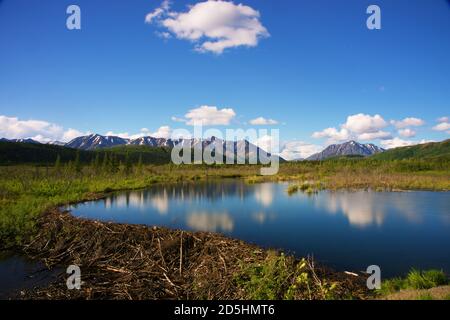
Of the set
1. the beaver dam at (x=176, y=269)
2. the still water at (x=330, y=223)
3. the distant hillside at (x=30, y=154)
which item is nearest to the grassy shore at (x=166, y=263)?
the beaver dam at (x=176, y=269)

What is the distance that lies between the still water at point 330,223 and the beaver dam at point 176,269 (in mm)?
4339

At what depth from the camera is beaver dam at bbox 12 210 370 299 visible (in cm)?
1009

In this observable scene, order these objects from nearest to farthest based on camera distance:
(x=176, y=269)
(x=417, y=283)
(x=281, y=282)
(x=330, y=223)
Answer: (x=281, y=282), (x=417, y=283), (x=176, y=269), (x=330, y=223)

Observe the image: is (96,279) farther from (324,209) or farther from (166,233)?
(324,209)

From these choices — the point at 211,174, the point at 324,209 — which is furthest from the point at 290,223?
the point at 211,174

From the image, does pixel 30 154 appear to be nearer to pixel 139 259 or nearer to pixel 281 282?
pixel 139 259

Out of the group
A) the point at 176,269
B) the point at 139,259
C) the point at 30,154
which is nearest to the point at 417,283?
the point at 176,269

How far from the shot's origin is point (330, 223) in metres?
24.6

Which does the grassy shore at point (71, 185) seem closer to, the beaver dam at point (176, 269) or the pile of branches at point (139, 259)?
the pile of branches at point (139, 259)

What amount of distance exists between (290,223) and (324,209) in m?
7.78

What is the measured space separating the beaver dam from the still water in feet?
14.2

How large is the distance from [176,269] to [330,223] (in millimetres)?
15879

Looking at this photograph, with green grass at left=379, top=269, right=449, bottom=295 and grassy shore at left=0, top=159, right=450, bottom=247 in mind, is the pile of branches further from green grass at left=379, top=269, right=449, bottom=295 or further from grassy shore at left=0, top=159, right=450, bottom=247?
green grass at left=379, top=269, right=449, bottom=295
